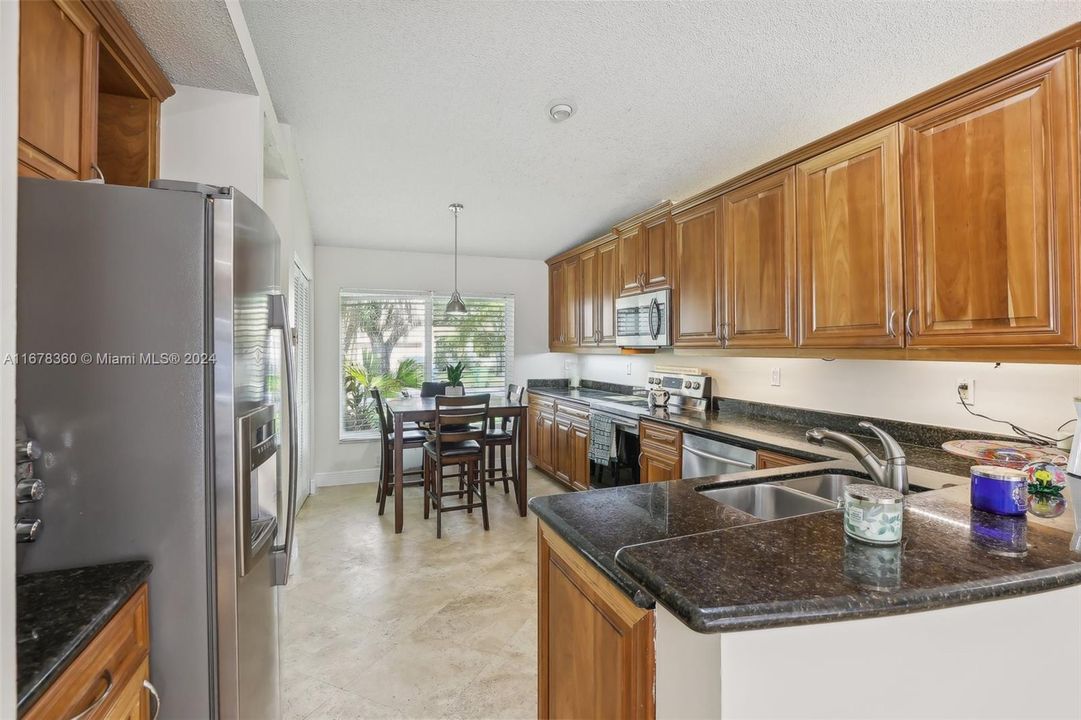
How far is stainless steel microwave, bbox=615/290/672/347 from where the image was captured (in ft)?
11.8

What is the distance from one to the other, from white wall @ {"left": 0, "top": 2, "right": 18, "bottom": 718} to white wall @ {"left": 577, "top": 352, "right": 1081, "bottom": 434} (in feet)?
9.29

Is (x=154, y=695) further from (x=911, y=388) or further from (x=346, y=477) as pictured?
(x=346, y=477)

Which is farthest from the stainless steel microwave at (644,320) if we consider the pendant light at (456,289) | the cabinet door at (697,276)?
the pendant light at (456,289)

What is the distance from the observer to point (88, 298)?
A: 104cm

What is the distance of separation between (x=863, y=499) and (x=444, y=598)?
227 cm

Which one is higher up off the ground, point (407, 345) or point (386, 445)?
point (407, 345)

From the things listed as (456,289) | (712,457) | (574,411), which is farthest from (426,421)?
(712,457)

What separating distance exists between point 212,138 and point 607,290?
3.15 metres

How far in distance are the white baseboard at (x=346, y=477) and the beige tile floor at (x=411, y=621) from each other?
1006 mm

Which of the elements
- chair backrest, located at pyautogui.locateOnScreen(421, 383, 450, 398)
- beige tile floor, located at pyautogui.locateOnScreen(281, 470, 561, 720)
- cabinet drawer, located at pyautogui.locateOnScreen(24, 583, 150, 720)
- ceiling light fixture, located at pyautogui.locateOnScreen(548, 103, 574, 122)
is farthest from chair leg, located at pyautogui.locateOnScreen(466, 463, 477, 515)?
cabinet drawer, located at pyautogui.locateOnScreen(24, 583, 150, 720)

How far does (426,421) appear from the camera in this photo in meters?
3.87

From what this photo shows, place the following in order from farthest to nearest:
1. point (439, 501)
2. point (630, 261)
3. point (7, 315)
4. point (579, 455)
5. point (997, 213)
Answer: point (579, 455)
point (630, 261)
point (439, 501)
point (997, 213)
point (7, 315)

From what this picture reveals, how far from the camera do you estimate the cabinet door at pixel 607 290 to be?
4.29m

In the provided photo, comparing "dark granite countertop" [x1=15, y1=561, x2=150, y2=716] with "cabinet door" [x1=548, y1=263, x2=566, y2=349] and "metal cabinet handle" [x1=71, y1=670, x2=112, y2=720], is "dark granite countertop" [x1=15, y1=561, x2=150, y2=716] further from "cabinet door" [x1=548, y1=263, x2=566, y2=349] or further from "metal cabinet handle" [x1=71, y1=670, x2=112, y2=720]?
"cabinet door" [x1=548, y1=263, x2=566, y2=349]
